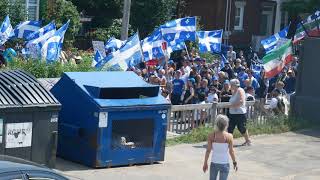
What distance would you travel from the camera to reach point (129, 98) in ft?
41.8

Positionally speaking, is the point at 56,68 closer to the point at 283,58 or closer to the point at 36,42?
the point at 36,42

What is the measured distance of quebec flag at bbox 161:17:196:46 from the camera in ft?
67.4

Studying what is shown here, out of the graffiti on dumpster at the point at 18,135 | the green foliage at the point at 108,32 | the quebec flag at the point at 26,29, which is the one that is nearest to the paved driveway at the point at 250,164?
the graffiti on dumpster at the point at 18,135

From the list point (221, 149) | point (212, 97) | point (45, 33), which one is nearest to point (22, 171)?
point (221, 149)

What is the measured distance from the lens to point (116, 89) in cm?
1232

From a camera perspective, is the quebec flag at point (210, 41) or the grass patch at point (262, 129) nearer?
the grass patch at point (262, 129)

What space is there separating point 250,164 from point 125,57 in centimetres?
475

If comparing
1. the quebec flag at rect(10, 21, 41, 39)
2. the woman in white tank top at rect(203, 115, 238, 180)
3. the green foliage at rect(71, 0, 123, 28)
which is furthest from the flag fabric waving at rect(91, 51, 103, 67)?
the green foliage at rect(71, 0, 123, 28)

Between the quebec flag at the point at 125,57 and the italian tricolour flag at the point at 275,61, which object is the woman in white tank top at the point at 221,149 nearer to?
the quebec flag at the point at 125,57

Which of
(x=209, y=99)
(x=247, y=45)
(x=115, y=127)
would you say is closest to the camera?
(x=115, y=127)

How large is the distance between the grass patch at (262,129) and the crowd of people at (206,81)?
29.6 inches

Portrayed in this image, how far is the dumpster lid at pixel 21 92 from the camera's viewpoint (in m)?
10.8

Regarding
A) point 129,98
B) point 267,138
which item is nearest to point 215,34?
point 267,138

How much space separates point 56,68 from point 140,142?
4239 millimetres
